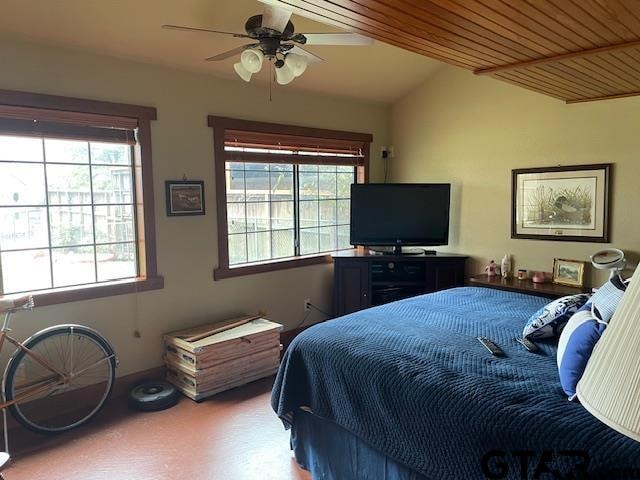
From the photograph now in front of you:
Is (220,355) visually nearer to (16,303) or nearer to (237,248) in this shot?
(237,248)

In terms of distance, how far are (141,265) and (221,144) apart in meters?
1.19

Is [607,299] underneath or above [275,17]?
underneath

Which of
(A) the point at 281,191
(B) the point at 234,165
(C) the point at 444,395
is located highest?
(B) the point at 234,165

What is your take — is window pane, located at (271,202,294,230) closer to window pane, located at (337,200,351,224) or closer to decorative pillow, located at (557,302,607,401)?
window pane, located at (337,200,351,224)

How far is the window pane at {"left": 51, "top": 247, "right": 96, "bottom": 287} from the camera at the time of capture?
10.9 ft

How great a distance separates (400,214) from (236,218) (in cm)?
164

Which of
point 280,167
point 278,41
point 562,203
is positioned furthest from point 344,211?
point 278,41

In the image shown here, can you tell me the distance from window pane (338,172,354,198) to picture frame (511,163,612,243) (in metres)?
1.69

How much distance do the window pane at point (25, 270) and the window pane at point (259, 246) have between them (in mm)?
1686

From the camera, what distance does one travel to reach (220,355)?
11.6 feet

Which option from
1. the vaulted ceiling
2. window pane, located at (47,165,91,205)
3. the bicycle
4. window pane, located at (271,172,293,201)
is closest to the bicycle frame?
the bicycle

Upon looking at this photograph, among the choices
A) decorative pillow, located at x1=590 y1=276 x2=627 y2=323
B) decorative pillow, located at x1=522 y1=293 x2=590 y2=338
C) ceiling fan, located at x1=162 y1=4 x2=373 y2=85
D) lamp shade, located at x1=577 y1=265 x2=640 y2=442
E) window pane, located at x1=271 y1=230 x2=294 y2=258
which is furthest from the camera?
window pane, located at x1=271 y1=230 x2=294 y2=258

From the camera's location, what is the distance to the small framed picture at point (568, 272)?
405 cm

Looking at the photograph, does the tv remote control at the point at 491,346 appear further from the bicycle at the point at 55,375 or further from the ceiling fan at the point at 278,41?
the bicycle at the point at 55,375
